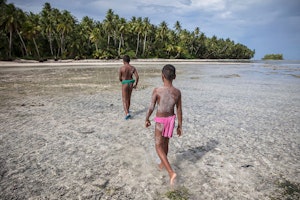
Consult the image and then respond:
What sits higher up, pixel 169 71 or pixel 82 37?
pixel 82 37

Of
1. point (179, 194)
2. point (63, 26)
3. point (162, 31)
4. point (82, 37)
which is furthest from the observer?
point (162, 31)

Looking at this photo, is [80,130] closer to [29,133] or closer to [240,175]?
[29,133]

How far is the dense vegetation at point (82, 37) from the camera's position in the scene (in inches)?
1923

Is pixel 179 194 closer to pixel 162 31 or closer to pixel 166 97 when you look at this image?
pixel 166 97

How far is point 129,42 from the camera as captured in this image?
252 feet

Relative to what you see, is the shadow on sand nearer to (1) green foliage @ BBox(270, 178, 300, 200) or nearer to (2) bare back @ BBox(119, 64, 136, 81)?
(1) green foliage @ BBox(270, 178, 300, 200)

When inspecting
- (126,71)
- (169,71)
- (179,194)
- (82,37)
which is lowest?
(179,194)

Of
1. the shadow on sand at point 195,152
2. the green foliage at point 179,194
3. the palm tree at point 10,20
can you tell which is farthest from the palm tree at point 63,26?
the green foliage at point 179,194

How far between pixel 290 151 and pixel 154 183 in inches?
119

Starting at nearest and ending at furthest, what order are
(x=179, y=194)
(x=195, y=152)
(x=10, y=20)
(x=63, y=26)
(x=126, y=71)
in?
1. (x=179, y=194)
2. (x=195, y=152)
3. (x=126, y=71)
4. (x=10, y=20)
5. (x=63, y=26)

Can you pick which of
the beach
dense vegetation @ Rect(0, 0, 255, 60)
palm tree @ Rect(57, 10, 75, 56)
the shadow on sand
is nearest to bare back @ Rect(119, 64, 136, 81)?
the beach

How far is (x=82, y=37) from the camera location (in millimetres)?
62688

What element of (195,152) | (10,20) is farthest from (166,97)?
(10,20)

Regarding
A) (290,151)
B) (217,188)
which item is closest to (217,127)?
(290,151)
